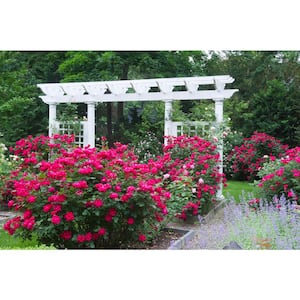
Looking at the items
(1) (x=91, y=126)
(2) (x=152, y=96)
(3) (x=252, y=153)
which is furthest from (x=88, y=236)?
(3) (x=252, y=153)

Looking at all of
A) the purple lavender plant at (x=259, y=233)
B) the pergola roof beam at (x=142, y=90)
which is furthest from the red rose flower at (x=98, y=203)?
the pergola roof beam at (x=142, y=90)

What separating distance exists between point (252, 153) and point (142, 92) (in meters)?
2.83

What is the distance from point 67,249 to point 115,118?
9381 millimetres

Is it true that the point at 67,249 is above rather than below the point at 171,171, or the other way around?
below

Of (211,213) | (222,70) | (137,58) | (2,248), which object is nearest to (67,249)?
(2,248)

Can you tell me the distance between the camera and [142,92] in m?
7.43

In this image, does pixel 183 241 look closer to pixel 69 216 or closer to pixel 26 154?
pixel 69 216

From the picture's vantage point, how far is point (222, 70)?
13.1 meters

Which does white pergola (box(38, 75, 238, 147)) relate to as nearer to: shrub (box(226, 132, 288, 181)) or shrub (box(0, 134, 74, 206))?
shrub (box(0, 134, 74, 206))

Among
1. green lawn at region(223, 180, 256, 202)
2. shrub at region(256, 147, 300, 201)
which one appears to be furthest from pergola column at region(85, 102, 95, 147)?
shrub at region(256, 147, 300, 201)

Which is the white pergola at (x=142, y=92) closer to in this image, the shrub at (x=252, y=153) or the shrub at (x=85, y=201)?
the shrub at (x=252, y=153)

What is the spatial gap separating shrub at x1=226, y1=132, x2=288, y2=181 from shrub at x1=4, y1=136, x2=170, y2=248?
5.31m
